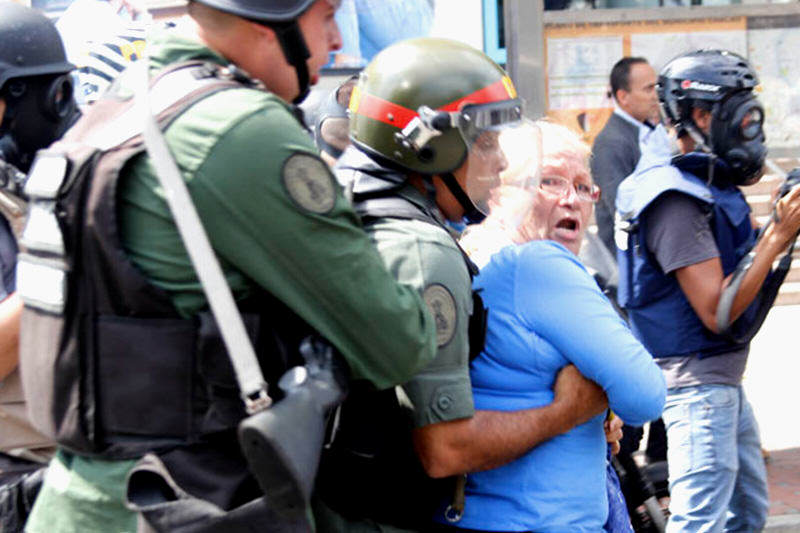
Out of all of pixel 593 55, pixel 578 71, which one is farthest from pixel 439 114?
pixel 593 55

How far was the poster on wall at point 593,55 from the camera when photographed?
11.1 m

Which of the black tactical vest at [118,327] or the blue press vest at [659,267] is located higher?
the black tactical vest at [118,327]

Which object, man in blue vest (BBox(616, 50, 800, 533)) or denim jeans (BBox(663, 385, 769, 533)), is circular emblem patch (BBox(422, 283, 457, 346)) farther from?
denim jeans (BBox(663, 385, 769, 533))

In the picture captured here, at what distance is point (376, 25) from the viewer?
29.4 ft

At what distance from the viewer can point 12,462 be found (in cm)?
259

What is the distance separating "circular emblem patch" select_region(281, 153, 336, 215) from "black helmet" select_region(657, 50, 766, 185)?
2.65m

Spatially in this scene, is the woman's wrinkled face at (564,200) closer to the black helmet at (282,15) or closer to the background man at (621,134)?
the black helmet at (282,15)

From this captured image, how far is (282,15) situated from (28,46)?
1319mm

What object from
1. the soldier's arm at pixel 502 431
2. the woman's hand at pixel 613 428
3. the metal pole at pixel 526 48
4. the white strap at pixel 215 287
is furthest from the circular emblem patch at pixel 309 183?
the metal pole at pixel 526 48

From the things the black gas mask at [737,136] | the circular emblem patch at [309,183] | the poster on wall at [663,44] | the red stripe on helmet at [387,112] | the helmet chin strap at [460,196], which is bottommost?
the poster on wall at [663,44]

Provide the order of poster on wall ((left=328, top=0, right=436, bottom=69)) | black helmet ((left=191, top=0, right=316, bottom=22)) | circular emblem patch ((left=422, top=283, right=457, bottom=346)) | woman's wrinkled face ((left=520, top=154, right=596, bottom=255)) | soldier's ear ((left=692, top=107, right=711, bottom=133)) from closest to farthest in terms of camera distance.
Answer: black helmet ((left=191, top=0, right=316, bottom=22)), circular emblem patch ((left=422, top=283, right=457, bottom=346)), woman's wrinkled face ((left=520, top=154, right=596, bottom=255)), soldier's ear ((left=692, top=107, right=711, bottom=133)), poster on wall ((left=328, top=0, right=436, bottom=69))

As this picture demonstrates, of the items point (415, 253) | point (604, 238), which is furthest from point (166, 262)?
point (604, 238)

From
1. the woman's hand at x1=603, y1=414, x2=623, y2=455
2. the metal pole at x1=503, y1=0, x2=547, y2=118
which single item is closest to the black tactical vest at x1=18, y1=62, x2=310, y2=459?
the woman's hand at x1=603, y1=414, x2=623, y2=455

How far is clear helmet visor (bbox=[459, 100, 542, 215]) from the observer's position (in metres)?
2.38
